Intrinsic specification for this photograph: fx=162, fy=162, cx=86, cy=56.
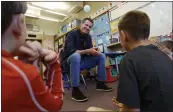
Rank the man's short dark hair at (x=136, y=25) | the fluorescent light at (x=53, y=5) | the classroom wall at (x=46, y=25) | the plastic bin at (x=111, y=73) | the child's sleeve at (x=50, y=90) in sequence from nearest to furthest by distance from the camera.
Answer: the child's sleeve at (x=50, y=90) → the man's short dark hair at (x=136, y=25) → the plastic bin at (x=111, y=73) → the fluorescent light at (x=53, y=5) → the classroom wall at (x=46, y=25)

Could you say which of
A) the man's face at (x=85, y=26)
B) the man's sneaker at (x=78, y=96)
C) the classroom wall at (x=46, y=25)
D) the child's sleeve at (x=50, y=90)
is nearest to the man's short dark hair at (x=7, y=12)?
the child's sleeve at (x=50, y=90)

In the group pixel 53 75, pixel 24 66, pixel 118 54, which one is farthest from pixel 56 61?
pixel 118 54

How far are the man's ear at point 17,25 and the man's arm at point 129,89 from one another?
0.43 metres

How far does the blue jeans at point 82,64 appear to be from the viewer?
159 cm

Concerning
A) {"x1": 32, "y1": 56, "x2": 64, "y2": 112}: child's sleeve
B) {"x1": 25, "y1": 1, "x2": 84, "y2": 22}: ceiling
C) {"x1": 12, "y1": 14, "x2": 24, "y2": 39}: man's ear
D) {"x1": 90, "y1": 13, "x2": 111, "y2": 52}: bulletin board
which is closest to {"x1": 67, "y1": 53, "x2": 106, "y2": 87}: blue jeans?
{"x1": 32, "y1": 56, "x2": 64, "y2": 112}: child's sleeve

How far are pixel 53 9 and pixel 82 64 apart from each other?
3.21 m

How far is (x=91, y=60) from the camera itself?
6.09 feet

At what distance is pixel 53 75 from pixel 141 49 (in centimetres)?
40

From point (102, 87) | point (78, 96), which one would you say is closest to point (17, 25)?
point (78, 96)

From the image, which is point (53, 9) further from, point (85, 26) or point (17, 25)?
point (17, 25)

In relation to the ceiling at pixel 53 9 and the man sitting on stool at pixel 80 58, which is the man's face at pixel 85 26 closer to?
the man sitting on stool at pixel 80 58

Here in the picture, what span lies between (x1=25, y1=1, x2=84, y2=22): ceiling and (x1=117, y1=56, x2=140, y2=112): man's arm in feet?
12.9

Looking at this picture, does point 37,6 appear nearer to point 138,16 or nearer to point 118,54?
point 118,54

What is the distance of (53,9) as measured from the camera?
460 centimetres
